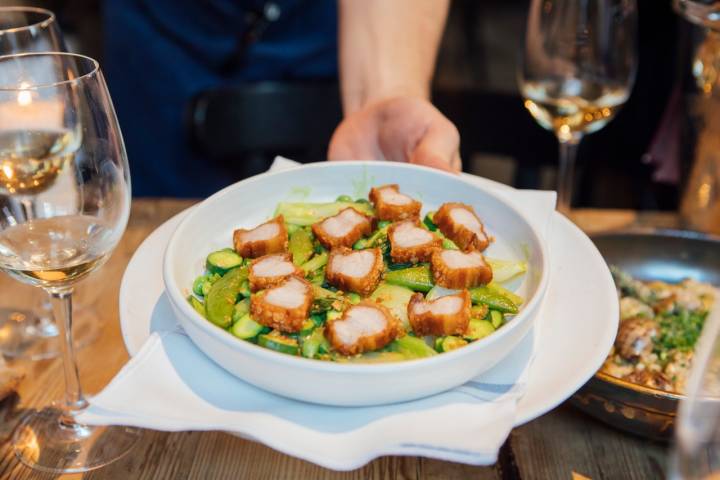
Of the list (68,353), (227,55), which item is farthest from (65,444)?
(227,55)

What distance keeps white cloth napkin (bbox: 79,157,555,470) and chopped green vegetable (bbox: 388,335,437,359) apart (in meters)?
0.05

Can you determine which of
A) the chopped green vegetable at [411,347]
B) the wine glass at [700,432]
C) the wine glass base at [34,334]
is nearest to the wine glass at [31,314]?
the wine glass base at [34,334]

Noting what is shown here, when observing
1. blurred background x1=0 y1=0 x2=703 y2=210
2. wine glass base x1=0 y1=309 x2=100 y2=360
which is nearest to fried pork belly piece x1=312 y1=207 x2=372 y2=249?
wine glass base x1=0 y1=309 x2=100 y2=360

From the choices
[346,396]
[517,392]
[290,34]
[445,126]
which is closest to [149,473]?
[346,396]

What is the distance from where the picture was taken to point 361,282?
0.96 metres

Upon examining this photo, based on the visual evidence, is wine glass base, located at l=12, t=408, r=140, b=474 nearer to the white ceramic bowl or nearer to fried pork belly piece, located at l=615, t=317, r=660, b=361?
the white ceramic bowl

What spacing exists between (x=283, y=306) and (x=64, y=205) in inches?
14.8

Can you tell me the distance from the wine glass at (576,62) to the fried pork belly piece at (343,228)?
82cm

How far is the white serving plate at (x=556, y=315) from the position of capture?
32.8 inches

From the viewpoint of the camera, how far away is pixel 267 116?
83.0 inches

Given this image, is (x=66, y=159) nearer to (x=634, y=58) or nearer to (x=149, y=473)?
(x=149, y=473)

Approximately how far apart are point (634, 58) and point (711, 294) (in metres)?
0.71

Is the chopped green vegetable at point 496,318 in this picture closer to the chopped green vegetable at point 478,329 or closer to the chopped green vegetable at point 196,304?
the chopped green vegetable at point 478,329

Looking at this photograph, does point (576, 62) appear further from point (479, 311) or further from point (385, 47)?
point (479, 311)
